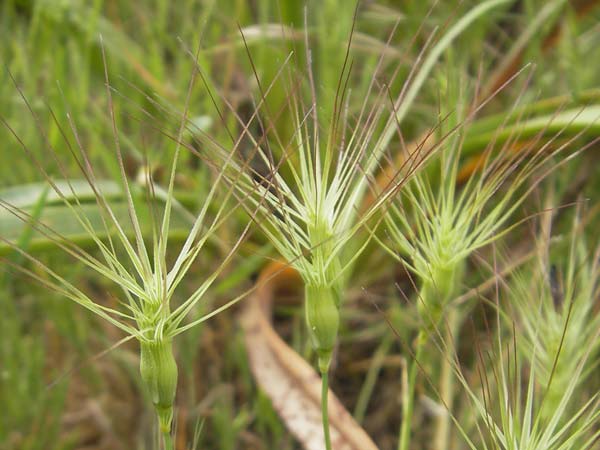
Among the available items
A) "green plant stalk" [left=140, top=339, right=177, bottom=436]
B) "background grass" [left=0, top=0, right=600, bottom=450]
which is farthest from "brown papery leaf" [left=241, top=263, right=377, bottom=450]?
"green plant stalk" [left=140, top=339, right=177, bottom=436]

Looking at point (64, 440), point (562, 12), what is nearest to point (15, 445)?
point (64, 440)

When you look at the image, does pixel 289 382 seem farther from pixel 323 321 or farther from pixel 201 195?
pixel 323 321

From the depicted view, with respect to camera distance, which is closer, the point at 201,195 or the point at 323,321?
the point at 323,321

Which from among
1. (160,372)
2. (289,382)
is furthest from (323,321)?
(289,382)

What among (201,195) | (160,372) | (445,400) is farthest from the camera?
(201,195)

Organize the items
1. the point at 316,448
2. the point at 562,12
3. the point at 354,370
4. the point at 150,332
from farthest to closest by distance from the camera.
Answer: the point at 562,12 < the point at 354,370 < the point at 316,448 < the point at 150,332

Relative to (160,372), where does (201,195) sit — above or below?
above

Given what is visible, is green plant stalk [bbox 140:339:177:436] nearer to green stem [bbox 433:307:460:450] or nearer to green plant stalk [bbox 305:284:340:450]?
green plant stalk [bbox 305:284:340:450]

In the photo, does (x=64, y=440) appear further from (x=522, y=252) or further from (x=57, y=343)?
(x=522, y=252)
